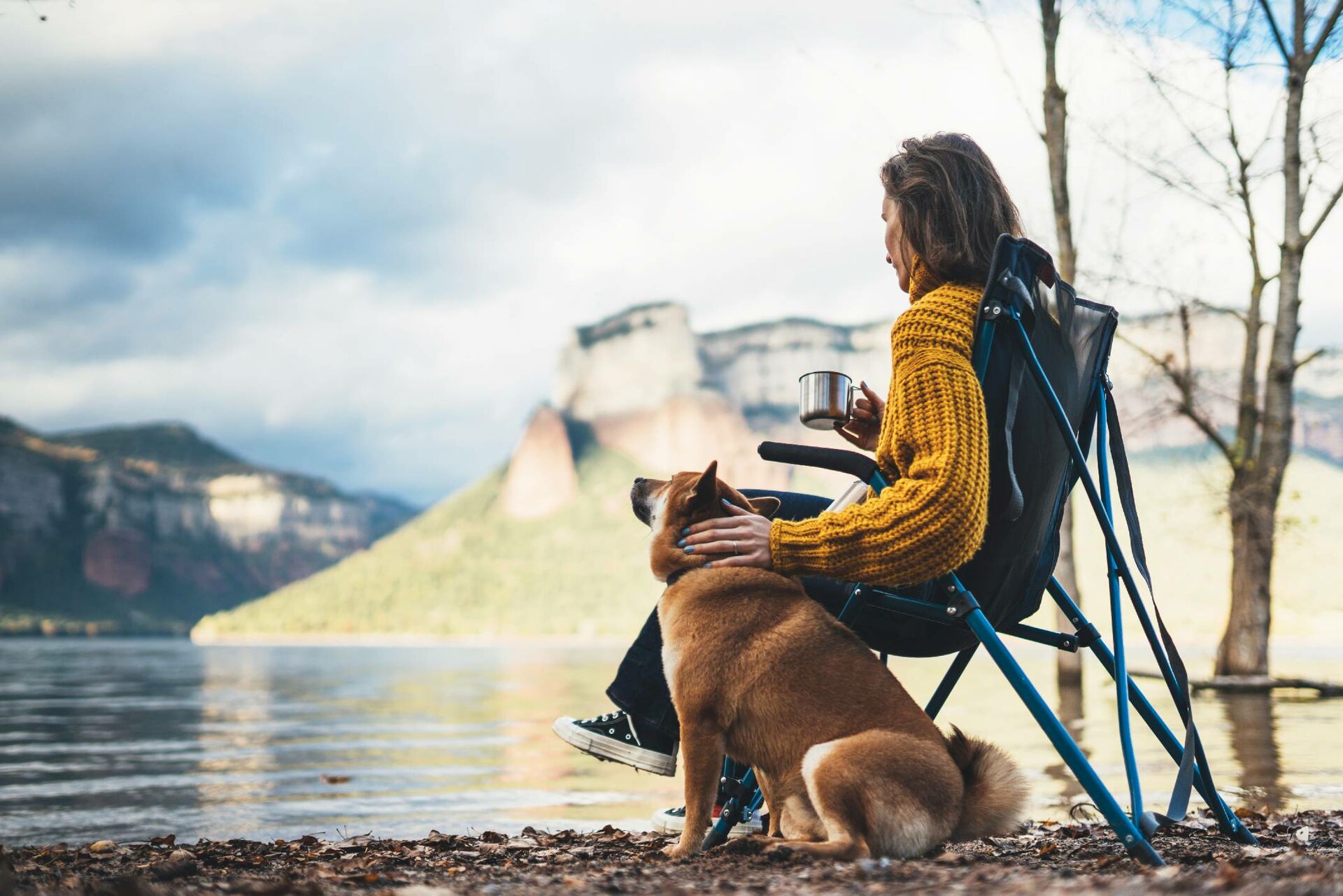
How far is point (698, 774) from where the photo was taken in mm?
2881

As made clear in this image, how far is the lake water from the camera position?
529cm

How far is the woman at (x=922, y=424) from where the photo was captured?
2.54 metres

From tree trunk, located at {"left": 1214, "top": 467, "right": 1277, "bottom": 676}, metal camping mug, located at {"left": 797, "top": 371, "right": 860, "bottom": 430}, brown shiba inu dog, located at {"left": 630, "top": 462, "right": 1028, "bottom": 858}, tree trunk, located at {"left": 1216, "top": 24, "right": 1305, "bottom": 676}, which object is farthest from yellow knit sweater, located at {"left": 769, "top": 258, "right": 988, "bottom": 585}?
tree trunk, located at {"left": 1214, "top": 467, "right": 1277, "bottom": 676}

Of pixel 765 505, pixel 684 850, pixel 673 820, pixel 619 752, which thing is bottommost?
pixel 673 820

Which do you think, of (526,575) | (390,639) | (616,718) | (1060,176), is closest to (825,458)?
(616,718)

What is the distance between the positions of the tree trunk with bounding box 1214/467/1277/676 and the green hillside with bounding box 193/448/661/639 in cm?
7768

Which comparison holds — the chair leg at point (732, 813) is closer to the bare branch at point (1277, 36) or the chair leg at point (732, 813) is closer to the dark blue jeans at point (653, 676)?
the dark blue jeans at point (653, 676)

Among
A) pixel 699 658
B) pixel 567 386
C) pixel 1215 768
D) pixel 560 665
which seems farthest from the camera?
pixel 567 386

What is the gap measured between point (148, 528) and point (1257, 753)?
158m

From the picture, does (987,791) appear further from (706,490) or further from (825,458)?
(706,490)

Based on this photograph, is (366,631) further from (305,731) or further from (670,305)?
(305,731)

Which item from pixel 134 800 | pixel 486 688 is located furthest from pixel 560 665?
pixel 134 800

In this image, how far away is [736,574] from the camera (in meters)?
3.05

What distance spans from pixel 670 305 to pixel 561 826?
141477 millimetres
